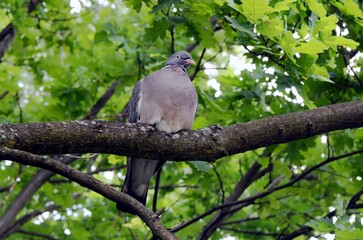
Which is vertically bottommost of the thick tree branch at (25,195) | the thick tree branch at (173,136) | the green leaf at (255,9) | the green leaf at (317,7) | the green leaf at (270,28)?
the thick tree branch at (173,136)

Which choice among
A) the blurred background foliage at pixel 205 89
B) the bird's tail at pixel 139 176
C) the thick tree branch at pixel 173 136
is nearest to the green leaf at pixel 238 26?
the blurred background foliage at pixel 205 89

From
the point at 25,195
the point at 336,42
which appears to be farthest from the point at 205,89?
the point at 336,42

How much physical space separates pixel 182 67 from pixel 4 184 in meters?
2.42

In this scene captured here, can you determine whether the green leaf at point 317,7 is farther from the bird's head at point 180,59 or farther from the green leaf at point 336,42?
the bird's head at point 180,59

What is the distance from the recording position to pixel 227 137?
139 inches

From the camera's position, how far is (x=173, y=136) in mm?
3510

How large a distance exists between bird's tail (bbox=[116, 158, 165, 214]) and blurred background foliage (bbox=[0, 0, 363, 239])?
0.23 m

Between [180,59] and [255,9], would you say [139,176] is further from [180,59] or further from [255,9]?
[255,9]

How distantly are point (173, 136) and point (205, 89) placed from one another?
2392 millimetres

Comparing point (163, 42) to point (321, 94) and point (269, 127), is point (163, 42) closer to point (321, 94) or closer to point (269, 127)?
point (321, 94)

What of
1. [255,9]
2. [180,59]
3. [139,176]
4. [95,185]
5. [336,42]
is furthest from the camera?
[180,59]

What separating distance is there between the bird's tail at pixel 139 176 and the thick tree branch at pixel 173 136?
53.7 inches

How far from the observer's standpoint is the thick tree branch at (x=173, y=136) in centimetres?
307

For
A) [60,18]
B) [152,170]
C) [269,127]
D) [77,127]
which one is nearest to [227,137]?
[269,127]
